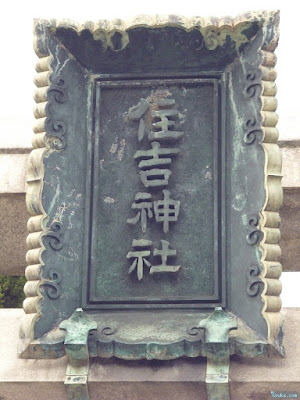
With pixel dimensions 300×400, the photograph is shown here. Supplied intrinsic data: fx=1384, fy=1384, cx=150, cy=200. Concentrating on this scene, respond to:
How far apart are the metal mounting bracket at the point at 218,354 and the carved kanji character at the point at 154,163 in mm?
1159

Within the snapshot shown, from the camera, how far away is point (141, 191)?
9.69 m

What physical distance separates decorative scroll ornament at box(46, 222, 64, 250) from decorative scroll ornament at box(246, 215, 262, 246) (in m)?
1.28

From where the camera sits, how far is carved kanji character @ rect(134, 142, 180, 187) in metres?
9.66

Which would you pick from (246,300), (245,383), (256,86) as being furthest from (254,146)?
(245,383)

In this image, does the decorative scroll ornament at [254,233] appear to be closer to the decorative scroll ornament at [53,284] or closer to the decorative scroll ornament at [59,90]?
the decorative scroll ornament at [53,284]

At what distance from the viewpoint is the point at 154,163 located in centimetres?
971

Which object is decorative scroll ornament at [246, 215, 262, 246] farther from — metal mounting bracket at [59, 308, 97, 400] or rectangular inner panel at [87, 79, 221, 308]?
metal mounting bracket at [59, 308, 97, 400]

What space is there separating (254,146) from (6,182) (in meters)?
2.02

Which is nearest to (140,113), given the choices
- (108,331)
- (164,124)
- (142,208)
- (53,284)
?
(164,124)

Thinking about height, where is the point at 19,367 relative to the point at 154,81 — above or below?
below

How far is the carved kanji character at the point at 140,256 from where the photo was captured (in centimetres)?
943

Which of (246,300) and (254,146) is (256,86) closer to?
(254,146)

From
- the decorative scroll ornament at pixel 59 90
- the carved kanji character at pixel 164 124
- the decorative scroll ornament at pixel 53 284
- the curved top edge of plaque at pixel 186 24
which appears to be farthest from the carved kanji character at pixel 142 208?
the curved top edge of plaque at pixel 186 24

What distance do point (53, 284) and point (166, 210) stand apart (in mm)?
936
